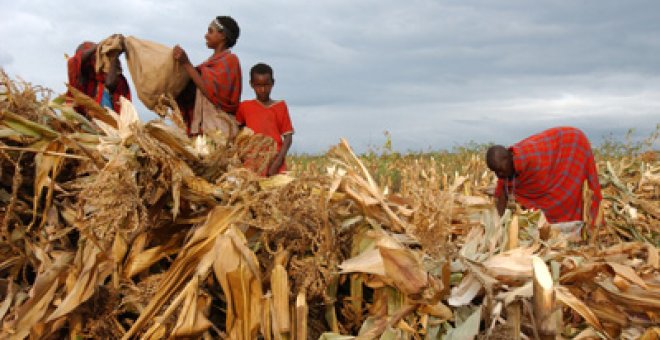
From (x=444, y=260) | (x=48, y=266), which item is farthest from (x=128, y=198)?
(x=444, y=260)

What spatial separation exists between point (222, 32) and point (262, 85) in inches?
21.1

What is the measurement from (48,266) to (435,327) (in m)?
1.09

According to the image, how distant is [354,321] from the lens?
1.54 meters

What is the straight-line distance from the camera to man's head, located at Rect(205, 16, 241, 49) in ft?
12.0

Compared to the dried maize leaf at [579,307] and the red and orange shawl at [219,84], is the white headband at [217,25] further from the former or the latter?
the dried maize leaf at [579,307]

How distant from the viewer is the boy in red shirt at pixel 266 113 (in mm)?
3990

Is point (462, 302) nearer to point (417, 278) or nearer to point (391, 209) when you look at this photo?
point (417, 278)

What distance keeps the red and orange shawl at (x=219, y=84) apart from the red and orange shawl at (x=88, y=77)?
364 millimetres

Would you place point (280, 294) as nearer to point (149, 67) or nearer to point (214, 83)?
point (149, 67)

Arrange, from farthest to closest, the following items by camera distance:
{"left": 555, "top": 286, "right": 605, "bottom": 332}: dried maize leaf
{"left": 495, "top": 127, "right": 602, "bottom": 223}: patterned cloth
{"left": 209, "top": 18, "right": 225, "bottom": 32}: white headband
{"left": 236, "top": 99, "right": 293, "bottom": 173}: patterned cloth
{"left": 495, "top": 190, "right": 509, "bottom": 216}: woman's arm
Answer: {"left": 495, "top": 127, "right": 602, "bottom": 223}: patterned cloth → {"left": 495, "top": 190, "right": 509, "bottom": 216}: woman's arm → {"left": 236, "top": 99, "right": 293, "bottom": 173}: patterned cloth → {"left": 209, "top": 18, "right": 225, "bottom": 32}: white headband → {"left": 555, "top": 286, "right": 605, "bottom": 332}: dried maize leaf

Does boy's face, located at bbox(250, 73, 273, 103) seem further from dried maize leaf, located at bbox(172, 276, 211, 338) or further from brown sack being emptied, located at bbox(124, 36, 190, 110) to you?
dried maize leaf, located at bbox(172, 276, 211, 338)

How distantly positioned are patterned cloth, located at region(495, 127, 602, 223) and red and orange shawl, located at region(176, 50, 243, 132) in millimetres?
2178

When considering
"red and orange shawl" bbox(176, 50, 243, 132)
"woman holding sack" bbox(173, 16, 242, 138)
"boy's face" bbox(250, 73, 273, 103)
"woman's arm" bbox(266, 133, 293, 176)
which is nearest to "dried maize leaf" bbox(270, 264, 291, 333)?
"woman holding sack" bbox(173, 16, 242, 138)

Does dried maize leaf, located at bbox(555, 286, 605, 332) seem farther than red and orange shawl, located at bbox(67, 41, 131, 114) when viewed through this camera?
No
